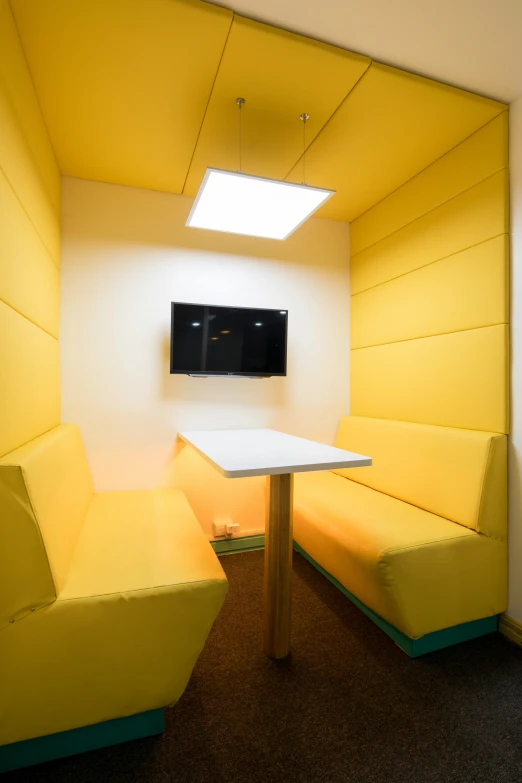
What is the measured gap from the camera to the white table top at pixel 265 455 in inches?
62.6

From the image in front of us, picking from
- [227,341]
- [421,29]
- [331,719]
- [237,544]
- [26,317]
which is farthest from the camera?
[237,544]

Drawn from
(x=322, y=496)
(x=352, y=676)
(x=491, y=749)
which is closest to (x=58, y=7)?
(x=322, y=496)

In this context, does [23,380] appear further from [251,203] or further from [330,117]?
[330,117]

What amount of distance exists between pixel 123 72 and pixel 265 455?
78.8 inches

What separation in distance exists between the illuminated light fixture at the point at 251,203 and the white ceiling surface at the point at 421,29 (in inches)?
16.9

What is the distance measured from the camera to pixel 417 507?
2.33 metres

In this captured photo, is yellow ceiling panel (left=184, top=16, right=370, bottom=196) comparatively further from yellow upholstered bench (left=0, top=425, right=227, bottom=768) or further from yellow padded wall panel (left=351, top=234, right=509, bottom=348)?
yellow upholstered bench (left=0, top=425, right=227, bottom=768)

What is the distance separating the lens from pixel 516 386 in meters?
2.04

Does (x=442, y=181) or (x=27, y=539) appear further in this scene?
(x=442, y=181)

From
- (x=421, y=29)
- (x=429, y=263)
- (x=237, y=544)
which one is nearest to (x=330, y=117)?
(x=421, y=29)

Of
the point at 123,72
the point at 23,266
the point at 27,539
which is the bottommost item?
the point at 27,539

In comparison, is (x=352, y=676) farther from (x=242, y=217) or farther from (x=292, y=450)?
(x=242, y=217)

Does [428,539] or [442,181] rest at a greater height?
[442,181]

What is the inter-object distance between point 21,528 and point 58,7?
2053 millimetres
